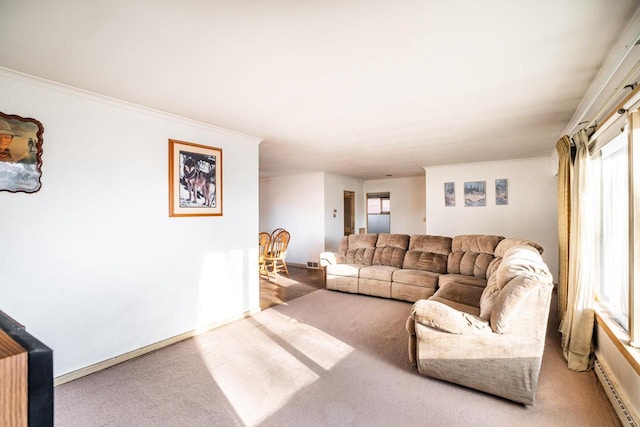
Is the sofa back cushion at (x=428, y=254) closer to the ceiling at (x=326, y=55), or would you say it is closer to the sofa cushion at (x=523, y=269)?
the sofa cushion at (x=523, y=269)

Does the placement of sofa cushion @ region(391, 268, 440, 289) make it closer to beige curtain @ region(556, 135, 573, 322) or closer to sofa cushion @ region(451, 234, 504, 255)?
sofa cushion @ region(451, 234, 504, 255)

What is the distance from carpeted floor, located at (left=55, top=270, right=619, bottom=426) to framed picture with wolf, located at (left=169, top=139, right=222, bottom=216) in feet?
4.57

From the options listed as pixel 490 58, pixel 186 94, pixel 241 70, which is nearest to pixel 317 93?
pixel 241 70

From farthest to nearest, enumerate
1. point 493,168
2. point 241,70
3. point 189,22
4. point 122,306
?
point 493,168 < point 122,306 < point 241,70 < point 189,22

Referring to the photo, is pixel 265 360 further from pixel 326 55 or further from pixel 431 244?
pixel 431 244

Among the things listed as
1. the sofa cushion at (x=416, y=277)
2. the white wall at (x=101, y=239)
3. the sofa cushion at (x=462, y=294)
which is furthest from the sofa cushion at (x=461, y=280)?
the white wall at (x=101, y=239)

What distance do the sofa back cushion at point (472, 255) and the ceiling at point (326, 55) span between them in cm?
176

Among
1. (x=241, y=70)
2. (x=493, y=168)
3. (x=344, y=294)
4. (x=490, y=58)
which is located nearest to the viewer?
(x=490, y=58)

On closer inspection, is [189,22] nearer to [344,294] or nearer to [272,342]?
[272,342]

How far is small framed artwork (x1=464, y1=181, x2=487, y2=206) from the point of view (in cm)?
601

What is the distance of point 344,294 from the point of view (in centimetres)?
494

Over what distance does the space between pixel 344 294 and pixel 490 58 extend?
12.7ft

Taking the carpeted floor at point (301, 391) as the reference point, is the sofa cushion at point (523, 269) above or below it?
above

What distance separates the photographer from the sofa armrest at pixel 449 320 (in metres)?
2.19
